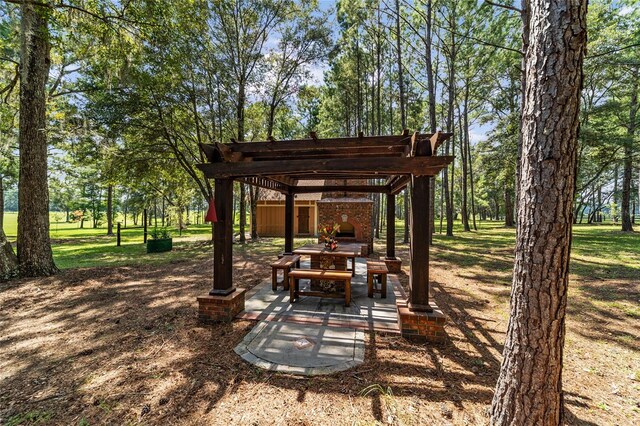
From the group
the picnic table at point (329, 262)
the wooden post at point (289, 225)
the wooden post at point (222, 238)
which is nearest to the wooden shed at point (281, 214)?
the wooden post at point (289, 225)

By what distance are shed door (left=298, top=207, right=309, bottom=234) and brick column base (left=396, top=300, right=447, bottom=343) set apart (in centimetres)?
1403

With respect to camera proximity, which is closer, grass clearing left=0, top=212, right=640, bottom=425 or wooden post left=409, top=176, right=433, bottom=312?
grass clearing left=0, top=212, right=640, bottom=425

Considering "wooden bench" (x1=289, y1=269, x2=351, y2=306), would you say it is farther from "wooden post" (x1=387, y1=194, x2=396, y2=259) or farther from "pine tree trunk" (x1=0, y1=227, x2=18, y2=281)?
"pine tree trunk" (x1=0, y1=227, x2=18, y2=281)

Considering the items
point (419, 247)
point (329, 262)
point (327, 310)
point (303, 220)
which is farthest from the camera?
point (303, 220)

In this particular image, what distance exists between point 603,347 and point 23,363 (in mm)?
7317

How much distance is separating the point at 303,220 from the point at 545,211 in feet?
52.7

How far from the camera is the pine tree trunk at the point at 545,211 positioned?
66.9 inches

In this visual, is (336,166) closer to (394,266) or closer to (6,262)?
(394,266)

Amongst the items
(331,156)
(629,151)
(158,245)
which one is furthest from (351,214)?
(629,151)

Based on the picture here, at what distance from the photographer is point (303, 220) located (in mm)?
17609

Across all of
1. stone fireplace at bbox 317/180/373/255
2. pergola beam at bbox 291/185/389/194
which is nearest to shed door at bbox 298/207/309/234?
stone fireplace at bbox 317/180/373/255

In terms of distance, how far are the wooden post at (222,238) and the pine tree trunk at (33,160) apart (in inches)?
235

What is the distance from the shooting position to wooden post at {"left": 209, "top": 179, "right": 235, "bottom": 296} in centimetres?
422

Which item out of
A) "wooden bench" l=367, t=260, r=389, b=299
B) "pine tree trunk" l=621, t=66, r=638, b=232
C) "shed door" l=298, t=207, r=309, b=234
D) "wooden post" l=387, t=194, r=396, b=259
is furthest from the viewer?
"shed door" l=298, t=207, r=309, b=234
